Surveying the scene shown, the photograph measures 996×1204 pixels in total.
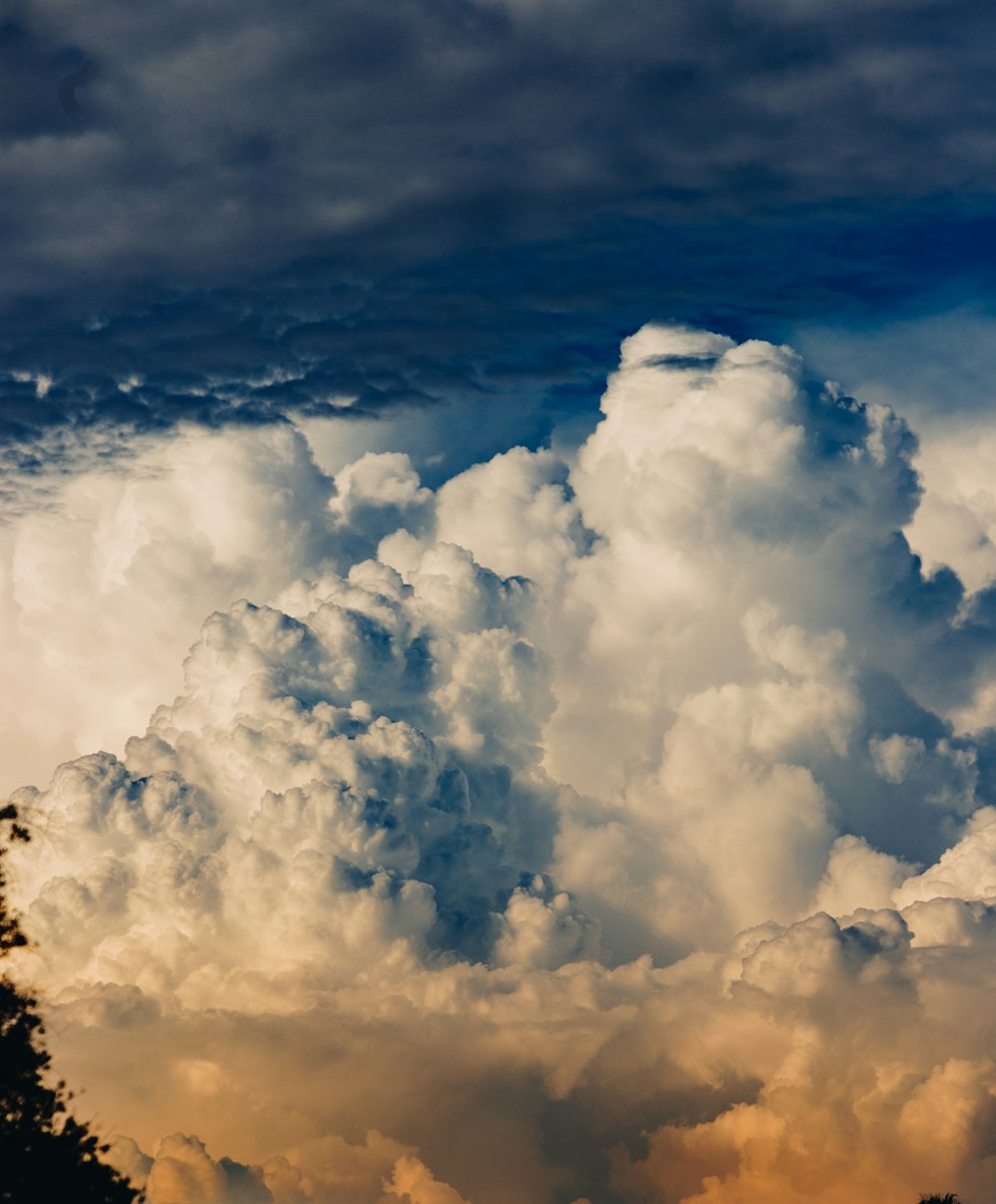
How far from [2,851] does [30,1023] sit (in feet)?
36.3

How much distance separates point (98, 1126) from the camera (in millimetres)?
72500

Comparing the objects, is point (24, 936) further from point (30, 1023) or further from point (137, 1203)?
point (137, 1203)

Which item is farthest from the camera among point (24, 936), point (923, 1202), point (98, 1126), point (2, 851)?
point (923, 1202)

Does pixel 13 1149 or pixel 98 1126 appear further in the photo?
pixel 98 1126

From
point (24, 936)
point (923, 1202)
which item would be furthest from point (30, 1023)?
point (923, 1202)

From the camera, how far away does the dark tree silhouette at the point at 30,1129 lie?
6669 cm

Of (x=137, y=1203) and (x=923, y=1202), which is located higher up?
(x=923, y=1202)

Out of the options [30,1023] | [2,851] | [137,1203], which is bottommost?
[137,1203]

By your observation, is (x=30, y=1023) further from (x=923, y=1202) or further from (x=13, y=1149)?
(x=923, y=1202)

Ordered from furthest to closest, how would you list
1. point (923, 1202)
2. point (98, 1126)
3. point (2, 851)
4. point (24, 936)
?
point (923, 1202)
point (98, 1126)
point (24, 936)
point (2, 851)

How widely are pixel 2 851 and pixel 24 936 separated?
6682mm

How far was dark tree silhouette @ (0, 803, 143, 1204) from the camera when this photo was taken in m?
66.7

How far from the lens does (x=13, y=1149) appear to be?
222ft

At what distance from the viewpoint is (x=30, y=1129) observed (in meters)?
69.5
